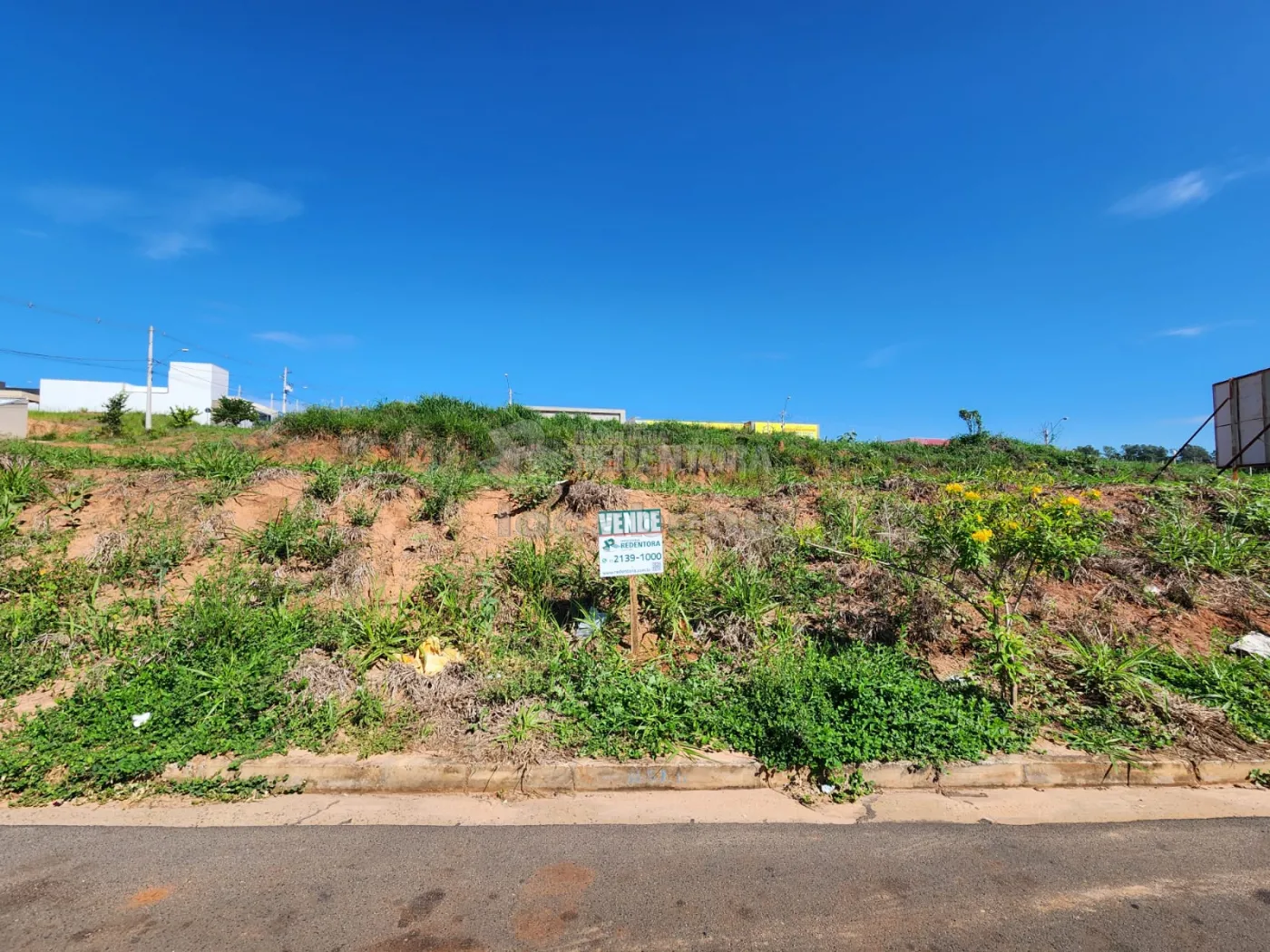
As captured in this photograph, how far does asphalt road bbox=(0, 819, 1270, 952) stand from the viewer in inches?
101

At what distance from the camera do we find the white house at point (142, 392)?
6266 centimetres

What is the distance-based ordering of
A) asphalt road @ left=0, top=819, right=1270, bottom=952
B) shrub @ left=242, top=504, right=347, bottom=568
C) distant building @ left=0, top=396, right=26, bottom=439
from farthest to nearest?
1. distant building @ left=0, top=396, right=26, bottom=439
2. shrub @ left=242, top=504, right=347, bottom=568
3. asphalt road @ left=0, top=819, right=1270, bottom=952

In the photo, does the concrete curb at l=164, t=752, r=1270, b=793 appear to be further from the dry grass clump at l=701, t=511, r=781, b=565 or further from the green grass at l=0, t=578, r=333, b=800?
the dry grass clump at l=701, t=511, r=781, b=565

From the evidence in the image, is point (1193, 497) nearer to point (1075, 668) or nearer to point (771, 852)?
point (1075, 668)

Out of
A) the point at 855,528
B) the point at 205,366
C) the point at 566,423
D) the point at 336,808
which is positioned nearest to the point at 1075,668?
the point at 855,528

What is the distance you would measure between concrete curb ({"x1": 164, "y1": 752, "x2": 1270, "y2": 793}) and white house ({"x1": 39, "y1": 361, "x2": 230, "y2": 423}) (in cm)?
6992

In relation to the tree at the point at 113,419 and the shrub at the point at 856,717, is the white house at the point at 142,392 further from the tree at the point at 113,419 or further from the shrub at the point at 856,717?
the shrub at the point at 856,717

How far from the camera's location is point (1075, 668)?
5168 millimetres

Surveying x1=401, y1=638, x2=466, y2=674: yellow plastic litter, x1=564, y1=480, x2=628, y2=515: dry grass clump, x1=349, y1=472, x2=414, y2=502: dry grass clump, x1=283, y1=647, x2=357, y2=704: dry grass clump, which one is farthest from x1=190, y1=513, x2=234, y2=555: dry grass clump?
x1=564, y1=480, x2=628, y2=515: dry grass clump

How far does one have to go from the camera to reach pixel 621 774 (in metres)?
3.94

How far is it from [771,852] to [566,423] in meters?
13.9

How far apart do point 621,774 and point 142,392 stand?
8352cm

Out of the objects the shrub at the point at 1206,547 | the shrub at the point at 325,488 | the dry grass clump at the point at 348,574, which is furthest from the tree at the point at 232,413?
the shrub at the point at 1206,547

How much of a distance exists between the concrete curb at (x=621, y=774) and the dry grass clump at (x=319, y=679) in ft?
2.01
